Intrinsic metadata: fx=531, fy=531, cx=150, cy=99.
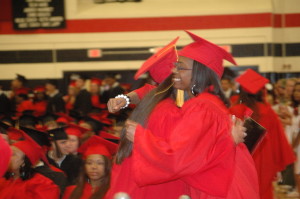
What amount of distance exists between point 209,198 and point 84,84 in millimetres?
10246

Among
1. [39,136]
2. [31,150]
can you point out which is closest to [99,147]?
[31,150]

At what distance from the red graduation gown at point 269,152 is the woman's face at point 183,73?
11.3ft

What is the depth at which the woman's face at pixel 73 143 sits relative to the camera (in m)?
6.05

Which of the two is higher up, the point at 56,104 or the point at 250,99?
the point at 250,99

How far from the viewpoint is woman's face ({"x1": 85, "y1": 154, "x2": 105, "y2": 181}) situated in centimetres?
452

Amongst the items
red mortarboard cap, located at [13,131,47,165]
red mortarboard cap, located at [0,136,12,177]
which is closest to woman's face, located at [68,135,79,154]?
red mortarboard cap, located at [13,131,47,165]

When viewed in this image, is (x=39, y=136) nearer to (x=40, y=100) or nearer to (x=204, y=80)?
(x=204, y=80)

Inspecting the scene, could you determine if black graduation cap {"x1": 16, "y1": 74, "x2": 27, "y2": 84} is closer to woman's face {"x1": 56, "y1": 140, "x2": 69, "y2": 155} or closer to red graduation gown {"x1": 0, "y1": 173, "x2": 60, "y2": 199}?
woman's face {"x1": 56, "y1": 140, "x2": 69, "y2": 155}

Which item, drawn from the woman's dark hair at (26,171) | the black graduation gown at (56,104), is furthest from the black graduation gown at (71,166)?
the black graduation gown at (56,104)

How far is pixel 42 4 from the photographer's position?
14.1 metres

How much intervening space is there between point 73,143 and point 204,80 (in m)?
→ 3.23

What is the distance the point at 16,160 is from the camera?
15.2 ft

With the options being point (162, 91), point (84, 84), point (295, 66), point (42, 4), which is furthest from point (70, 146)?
point (295, 66)

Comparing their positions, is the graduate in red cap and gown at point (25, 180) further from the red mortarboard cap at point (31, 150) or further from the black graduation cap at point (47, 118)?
the black graduation cap at point (47, 118)
